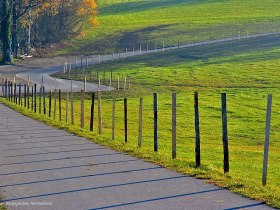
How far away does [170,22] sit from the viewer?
10806 cm

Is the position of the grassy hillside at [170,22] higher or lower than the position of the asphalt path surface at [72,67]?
higher

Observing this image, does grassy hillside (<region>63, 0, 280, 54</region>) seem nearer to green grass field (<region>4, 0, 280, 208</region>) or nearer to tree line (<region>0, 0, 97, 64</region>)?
green grass field (<region>4, 0, 280, 208</region>)

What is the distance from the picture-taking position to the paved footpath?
10.3 metres

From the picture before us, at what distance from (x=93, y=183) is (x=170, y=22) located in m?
97.1

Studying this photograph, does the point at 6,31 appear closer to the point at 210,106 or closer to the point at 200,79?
the point at 200,79

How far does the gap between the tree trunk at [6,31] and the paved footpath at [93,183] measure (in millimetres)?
48176

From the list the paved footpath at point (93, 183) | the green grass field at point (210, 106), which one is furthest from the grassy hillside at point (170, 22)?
the paved footpath at point (93, 183)

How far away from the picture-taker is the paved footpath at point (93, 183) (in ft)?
33.9

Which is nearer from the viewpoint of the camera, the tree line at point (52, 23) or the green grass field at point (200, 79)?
the green grass field at point (200, 79)

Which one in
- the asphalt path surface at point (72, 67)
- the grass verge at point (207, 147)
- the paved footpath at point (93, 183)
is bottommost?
the asphalt path surface at point (72, 67)

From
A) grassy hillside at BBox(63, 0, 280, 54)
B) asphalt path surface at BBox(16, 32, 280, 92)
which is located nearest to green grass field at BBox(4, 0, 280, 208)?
grassy hillside at BBox(63, 0, 280, 54)

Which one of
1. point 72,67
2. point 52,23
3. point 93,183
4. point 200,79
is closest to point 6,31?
point 72,67

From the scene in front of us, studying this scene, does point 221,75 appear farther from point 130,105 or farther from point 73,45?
point 73,45

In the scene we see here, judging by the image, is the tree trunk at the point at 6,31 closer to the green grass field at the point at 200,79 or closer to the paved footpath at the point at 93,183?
the green grass field at the point at 200,79
